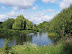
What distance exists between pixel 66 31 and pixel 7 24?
40281mm

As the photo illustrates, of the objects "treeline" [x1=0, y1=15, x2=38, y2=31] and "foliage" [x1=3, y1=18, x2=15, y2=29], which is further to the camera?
"foliage" [x1=3, y1=18, x2=15, y2=29]

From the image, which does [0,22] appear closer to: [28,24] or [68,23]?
[28,24]

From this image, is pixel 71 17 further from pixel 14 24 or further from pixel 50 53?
pixel 14 24

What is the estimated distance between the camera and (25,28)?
4253 centimetres

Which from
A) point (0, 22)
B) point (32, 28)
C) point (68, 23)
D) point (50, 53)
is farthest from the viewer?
point (0, 22)

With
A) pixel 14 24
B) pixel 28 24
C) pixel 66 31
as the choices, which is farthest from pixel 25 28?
pixel 66 31

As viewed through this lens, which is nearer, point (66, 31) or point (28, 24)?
point (66, 31)

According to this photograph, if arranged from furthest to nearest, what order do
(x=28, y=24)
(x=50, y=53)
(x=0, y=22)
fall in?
1. (x=0, y=22)
2. (x=28, y=24)
3. (x=50, y=53)

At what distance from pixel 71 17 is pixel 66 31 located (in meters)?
1.20

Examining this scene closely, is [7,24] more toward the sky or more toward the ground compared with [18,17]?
more toward the ground

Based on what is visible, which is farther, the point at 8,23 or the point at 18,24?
the point at 8,23

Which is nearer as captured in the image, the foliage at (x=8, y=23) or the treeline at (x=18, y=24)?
the treeline at (x=18, y=24)

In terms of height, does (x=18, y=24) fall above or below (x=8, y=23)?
below

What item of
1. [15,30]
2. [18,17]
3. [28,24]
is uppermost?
[18,17]
